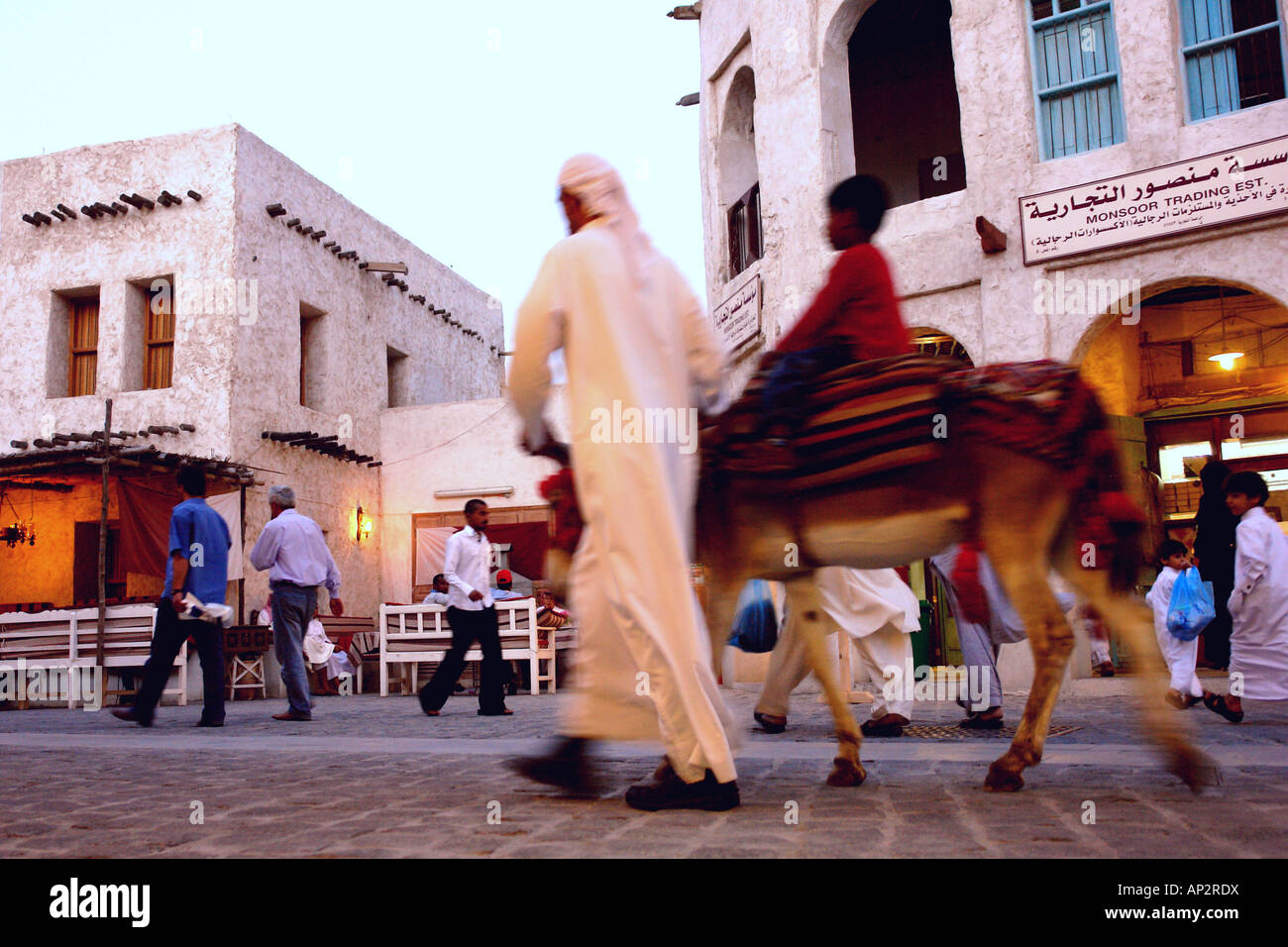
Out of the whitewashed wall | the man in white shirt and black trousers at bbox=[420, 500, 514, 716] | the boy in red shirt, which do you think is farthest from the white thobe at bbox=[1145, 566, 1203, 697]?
the whitewashed wall

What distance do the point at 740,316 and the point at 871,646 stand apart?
27.0ft

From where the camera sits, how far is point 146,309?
18422 millimetres

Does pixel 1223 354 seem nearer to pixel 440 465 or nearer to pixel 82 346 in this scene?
pixel 440 465

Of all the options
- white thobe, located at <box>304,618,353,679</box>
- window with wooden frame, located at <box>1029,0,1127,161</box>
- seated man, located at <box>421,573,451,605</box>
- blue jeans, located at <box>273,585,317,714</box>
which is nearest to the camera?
blue jeans, located at <box>273,585,317,714</box>

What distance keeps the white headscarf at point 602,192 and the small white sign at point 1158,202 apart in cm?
824

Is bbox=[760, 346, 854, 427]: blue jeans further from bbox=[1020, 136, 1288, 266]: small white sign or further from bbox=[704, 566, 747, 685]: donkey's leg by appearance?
bbox=[1020, 136, 1288, 266]: small white sign

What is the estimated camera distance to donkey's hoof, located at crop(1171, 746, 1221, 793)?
3441 millimetres

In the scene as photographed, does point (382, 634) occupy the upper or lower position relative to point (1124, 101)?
lower

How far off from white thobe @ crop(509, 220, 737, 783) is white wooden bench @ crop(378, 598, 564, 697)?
9595mm

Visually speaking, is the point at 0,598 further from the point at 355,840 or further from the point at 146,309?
the point at 355,840

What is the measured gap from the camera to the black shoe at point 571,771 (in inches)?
144
